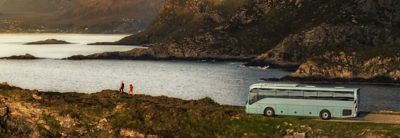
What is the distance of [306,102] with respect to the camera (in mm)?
51219

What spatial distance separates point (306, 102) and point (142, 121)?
13.5 meters

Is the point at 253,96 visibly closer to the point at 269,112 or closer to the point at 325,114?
the point at 269,112

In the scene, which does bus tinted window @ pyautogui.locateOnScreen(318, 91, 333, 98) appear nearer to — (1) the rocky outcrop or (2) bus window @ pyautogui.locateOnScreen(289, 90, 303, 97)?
(2) bus window @ pyautogui.locateOnScreen(289, 90, 303, 97)

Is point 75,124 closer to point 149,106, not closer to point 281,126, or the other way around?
point 149,106

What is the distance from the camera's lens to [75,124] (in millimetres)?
48812

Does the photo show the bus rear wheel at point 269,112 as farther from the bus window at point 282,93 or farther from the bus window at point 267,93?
the bus window at point 282,93

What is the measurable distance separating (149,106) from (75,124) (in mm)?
5970

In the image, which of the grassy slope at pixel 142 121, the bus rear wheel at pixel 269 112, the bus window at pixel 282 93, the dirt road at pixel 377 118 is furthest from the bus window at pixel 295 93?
the dirt road at pixel 377 118

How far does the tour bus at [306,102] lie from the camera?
50844 mm

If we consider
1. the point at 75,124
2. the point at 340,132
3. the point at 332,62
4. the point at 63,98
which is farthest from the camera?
the point at 332,62

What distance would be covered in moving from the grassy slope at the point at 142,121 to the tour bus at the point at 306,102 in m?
1.82

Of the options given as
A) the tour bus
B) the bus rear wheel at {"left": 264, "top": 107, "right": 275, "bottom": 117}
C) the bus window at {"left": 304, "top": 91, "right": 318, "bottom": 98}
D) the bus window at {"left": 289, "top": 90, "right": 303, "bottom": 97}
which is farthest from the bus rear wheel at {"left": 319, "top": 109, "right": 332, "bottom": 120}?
the bus rear wheel at {"left": 264, "top": 107, "right": 275, "bottom": 117}

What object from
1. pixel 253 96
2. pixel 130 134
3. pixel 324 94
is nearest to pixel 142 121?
pixel 130 134

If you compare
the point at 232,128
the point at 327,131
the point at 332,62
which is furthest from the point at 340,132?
the point at 332,62
